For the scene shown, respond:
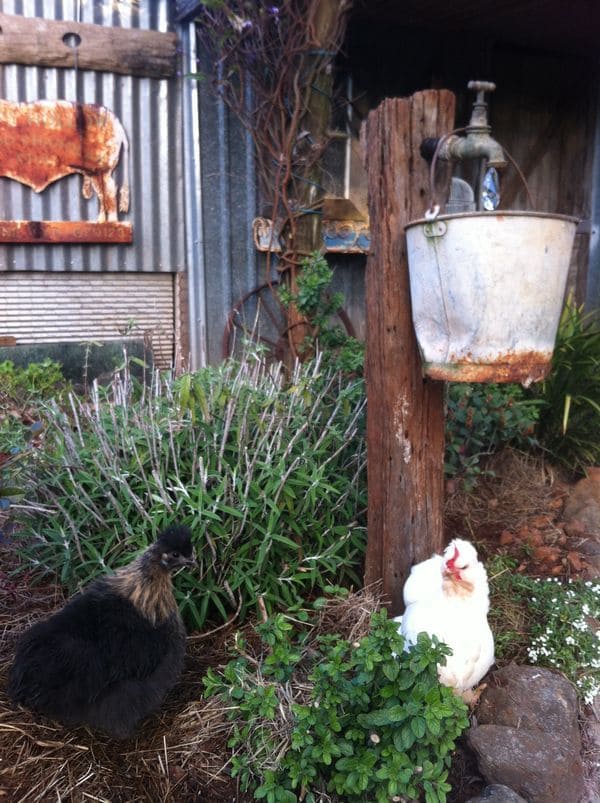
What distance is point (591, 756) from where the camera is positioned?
2.84 metres

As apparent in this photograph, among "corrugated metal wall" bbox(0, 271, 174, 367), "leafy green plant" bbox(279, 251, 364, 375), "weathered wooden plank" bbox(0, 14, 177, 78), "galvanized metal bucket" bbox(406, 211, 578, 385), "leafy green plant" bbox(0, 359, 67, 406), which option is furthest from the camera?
"corrugated metal wall" bbox(0, 271, 174, 367)

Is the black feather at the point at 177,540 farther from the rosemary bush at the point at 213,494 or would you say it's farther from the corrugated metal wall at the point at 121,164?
the corrugated metal wall at the point at 121,164

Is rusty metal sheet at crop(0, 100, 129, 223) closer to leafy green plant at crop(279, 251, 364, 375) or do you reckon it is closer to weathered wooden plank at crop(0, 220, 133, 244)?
weathered wooden plank at crop(0, 220, 133, 244)

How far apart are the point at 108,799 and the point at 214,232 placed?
185 inches

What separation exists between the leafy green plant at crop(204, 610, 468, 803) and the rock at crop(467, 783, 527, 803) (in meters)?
0.20

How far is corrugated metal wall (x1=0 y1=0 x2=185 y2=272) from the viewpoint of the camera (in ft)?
18.7

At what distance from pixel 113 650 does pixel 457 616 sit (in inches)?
48.3

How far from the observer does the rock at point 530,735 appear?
255cm

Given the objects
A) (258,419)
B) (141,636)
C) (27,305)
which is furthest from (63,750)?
(27,305)

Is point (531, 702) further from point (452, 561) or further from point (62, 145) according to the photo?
point (62, 145)

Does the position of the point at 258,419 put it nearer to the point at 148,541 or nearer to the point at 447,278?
the point at 148,541

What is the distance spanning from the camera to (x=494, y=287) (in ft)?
7.72

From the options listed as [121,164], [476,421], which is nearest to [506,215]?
[476,421]

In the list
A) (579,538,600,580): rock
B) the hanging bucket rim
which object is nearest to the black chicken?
the hanging bucket rim
